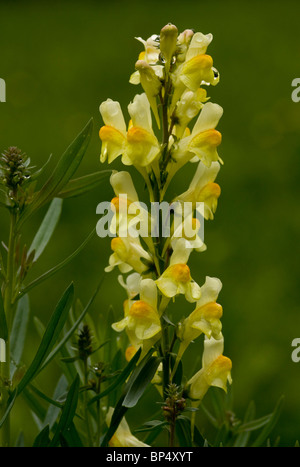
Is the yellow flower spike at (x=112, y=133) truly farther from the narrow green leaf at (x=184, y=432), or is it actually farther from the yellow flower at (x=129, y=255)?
the narrow green leaf at (x=184, y=432)

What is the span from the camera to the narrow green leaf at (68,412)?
0.78 m

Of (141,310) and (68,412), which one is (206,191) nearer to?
(141,310)

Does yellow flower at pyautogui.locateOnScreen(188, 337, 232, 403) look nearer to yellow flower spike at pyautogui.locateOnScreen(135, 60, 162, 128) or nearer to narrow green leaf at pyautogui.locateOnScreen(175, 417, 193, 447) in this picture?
narrow green leaf at pyautogui.locateOnScreen(175, 417, 193, 447)

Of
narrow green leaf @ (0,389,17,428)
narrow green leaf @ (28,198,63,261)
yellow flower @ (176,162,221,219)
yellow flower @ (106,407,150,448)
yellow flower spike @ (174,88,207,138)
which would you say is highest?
yellow flower spike @ (174,88,207,138)

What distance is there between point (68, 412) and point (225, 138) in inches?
79.4

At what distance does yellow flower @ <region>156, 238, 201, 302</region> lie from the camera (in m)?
0.76

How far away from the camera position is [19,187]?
2.64ft

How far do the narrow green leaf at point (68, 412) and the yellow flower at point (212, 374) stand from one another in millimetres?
134

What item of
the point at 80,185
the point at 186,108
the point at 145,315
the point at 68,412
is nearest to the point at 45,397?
the point at 68,412

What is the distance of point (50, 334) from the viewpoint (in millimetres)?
790

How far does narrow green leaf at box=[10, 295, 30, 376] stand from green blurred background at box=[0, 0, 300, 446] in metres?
0.43

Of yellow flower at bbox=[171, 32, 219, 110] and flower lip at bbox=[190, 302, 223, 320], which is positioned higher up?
yellow flower at bbox=[171, 32, 219, 110]

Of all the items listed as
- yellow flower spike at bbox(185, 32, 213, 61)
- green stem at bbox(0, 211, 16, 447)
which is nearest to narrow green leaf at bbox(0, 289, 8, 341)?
green stem at bbox(0, 211, 16, 447)

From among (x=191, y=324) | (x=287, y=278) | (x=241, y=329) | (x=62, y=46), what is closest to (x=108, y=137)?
(x=191, y=324)
